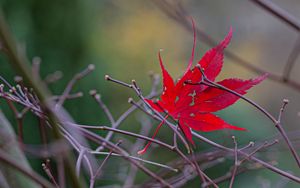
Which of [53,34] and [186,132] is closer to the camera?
[186,132]

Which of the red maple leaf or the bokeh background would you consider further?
the bokeh background

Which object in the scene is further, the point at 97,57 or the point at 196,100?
the point at 97,57

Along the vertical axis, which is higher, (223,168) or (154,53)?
(154,53)

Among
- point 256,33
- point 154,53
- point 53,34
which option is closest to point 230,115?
point 53,34

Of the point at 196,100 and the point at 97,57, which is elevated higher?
the point at 196,100

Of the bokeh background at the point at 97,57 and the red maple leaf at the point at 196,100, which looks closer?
the red maple leaf at the point at 196,100

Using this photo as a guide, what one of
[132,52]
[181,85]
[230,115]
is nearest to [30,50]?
[230,115]

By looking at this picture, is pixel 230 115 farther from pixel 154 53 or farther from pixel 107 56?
pixel 154 53

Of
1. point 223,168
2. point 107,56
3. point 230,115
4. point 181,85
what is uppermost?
point 181,85

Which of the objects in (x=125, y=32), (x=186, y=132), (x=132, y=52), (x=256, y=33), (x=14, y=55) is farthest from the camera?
(x=256, y=33)

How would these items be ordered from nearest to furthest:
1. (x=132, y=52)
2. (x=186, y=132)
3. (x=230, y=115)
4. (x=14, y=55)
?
(x=14, y=55) < (x=186, y=132) < (x=230, y=115) < (x=132, y=52)
